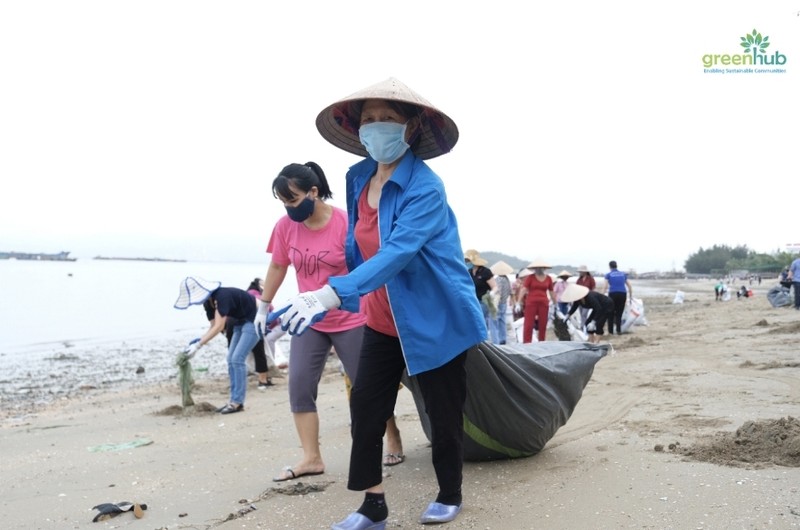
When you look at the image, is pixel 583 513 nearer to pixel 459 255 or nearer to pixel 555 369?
pixel 555 369

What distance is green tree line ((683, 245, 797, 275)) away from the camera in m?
71.2

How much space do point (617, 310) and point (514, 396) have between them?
11.1m

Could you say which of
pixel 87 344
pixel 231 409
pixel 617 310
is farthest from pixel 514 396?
pixel 87 344

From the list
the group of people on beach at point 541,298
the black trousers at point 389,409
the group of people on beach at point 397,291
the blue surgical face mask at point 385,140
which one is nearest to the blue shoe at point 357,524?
the group of people on beach at point 397,291

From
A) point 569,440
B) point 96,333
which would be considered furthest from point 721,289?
point 569,440

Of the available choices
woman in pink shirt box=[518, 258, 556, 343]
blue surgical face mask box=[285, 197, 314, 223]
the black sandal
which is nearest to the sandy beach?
the black sandal

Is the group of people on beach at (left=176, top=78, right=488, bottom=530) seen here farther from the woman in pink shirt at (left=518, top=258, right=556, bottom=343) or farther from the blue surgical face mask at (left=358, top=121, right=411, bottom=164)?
the woman in pink shirt at (left=518, top=258, right=556, bottom=343)

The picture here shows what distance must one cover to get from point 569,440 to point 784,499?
141cm

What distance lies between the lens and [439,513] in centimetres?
275

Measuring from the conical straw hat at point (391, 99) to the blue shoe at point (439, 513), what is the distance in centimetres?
156

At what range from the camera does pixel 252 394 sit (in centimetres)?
835

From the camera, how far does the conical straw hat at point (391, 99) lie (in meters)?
2.76

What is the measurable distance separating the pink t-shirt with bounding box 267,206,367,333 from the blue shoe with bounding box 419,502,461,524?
128 centimetres

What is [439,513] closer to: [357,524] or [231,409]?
[357,524]
